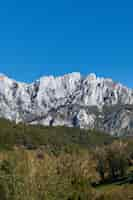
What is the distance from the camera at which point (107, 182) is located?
137 m

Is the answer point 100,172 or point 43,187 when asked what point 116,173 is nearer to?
point 100,172

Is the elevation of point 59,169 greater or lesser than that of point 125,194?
greater

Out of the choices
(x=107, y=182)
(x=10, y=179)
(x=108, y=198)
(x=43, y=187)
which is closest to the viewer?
(x=43, y=187)

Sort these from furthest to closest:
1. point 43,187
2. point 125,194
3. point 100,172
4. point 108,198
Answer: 1. point 100,172
2. point 125,194
3. point 108,198
4. point 43,187

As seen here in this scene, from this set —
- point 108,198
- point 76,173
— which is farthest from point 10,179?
point 108,198

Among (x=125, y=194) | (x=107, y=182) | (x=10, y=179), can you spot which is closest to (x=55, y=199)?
(x=10, y=179)

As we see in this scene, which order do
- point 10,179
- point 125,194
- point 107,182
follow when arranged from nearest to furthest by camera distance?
1. point 10,179
2. point 125,194
3. point 107,182

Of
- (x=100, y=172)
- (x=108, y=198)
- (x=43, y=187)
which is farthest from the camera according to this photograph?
(x=100, y=172)

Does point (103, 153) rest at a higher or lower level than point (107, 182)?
higher

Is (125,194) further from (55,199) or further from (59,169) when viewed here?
(55,199)

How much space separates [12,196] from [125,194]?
2668cm

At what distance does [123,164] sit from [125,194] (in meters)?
73.9

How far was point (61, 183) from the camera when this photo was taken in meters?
55.9

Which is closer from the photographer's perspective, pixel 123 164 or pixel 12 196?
pixel 12 196
